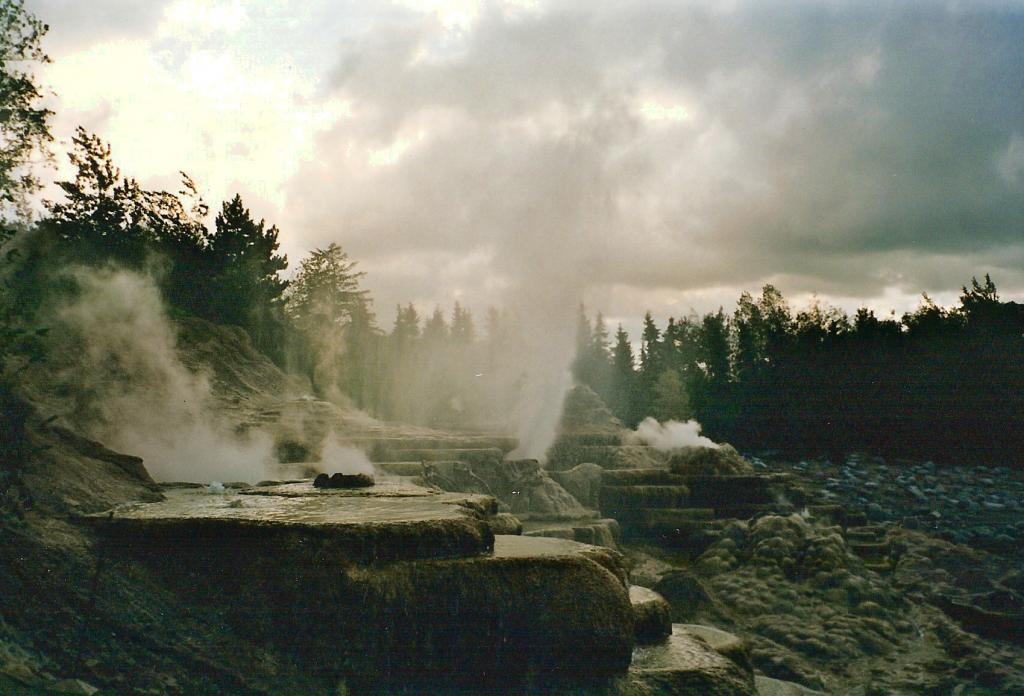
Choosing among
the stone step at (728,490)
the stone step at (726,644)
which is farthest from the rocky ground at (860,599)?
the stone step at (726,644)

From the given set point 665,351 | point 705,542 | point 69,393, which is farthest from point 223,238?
point 665,351

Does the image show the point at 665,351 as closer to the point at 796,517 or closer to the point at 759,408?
the point at 759,408

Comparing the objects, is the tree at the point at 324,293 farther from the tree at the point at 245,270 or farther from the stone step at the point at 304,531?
the stone step at the point at 304,531

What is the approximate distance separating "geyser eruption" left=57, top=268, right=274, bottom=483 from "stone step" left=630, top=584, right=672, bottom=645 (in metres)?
6.61

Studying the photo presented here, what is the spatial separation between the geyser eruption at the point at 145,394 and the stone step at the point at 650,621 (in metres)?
6.61

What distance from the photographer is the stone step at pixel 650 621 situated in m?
3.75

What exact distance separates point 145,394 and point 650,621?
9.58 metres

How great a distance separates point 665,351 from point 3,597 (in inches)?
2375

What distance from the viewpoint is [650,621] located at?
3797 millimetres

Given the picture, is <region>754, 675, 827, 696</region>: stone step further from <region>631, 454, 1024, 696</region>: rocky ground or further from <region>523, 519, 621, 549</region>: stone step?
<region>523, 519, 621, 549</region>: stone step

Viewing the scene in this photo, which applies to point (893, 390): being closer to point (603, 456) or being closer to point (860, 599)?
point (603, 456)

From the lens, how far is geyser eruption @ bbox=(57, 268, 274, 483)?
925 cm

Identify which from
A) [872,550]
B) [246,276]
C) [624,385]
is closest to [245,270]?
[246,276]

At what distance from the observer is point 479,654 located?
2.91 m
